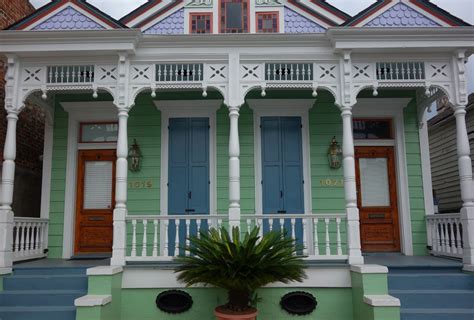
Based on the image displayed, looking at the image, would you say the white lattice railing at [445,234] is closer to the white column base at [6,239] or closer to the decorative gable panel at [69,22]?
the decorative gable panel at [69,22]

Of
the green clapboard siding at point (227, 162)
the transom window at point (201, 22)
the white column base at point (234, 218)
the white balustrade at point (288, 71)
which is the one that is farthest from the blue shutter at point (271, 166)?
the transom window at point (201, 22)

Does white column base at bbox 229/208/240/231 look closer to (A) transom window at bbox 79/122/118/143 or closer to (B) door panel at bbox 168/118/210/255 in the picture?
(B) door panel at bbox 168/118/210/255

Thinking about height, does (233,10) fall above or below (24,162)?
above

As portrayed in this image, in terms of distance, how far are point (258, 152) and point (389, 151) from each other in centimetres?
241

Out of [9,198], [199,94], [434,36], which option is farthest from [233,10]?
[9,198]

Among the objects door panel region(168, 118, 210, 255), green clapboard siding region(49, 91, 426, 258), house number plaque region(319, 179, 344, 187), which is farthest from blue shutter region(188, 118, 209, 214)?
house number plaque region(319, 179, 344, 187)

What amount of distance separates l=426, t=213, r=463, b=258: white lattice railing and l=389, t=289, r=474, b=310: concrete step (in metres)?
1.03

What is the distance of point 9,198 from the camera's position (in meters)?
5.58

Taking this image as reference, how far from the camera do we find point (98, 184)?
7234 mm

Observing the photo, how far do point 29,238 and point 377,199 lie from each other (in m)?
6.09

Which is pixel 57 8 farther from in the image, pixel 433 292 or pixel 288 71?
pixel 433 292

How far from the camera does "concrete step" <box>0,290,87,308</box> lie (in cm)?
506

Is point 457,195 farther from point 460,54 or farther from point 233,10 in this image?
point 233,10

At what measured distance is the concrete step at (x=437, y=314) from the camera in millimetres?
4691
